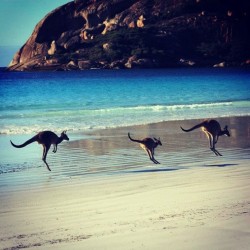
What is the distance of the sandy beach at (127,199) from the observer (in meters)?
4.60

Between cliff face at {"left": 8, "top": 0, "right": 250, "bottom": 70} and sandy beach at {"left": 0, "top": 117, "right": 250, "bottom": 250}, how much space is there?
7192 cm

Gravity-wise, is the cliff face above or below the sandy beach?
above

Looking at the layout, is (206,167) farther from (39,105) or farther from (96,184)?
(39,105)

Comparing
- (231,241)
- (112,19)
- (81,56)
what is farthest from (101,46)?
(231,241)

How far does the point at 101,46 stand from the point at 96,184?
267 feet

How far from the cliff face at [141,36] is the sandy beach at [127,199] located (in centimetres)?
7192

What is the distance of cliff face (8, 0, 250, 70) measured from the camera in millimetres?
85062

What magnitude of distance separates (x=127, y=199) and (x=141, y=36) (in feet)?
273

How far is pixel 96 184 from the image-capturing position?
7.05m

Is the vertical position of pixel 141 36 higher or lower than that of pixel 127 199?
higher

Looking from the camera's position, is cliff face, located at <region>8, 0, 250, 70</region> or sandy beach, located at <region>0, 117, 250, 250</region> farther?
cliff face, located at <region>8, 0, 250, 70</region>

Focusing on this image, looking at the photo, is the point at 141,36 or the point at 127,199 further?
the point at 141,36

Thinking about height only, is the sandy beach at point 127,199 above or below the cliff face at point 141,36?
below

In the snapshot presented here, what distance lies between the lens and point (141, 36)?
88375mm
